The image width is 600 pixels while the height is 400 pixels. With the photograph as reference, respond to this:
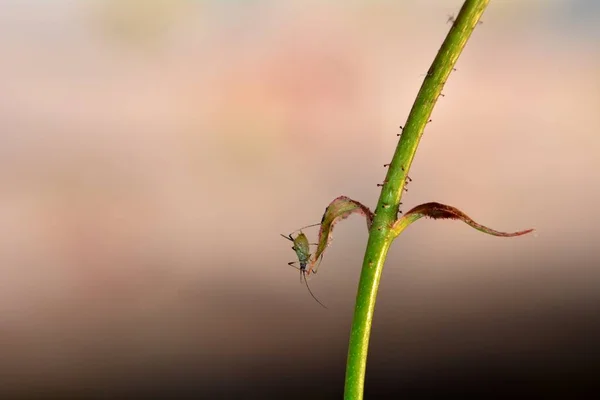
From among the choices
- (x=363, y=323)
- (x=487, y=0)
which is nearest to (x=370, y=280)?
(x=363, y=323)

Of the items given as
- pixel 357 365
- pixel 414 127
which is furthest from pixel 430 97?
pixel 357 365

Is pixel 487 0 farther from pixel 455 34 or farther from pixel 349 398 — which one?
pixel 349 398

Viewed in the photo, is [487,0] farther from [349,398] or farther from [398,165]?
[349,398]

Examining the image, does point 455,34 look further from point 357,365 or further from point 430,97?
point 357,365

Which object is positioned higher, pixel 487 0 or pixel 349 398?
pixel 487 0

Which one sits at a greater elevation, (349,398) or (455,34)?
(455,34)
